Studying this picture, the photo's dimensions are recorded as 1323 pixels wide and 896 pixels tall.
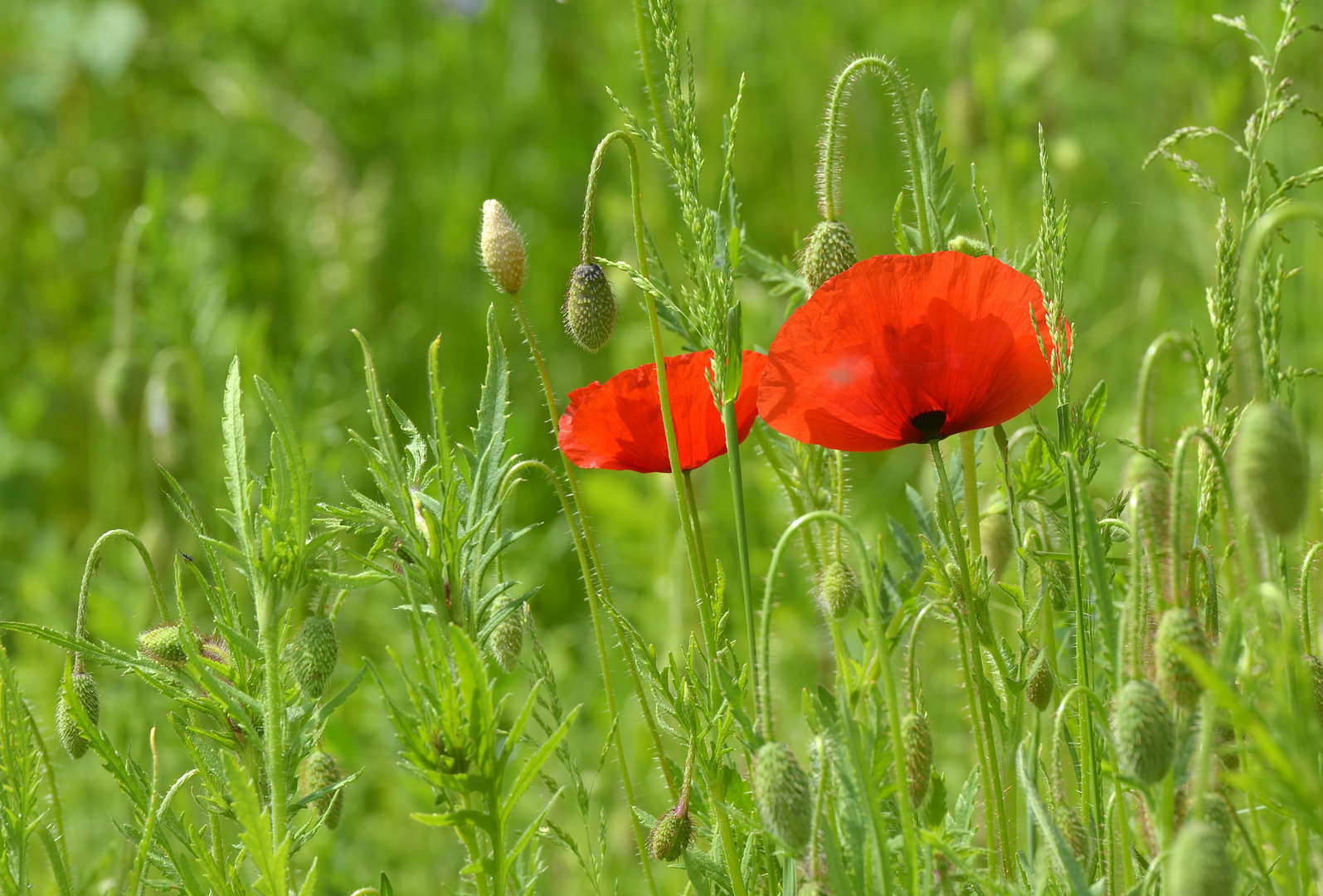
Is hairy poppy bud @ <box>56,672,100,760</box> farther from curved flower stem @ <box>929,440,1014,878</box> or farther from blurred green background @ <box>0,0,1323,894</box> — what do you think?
blurred green background @ <box>0,0,1323,894</box>

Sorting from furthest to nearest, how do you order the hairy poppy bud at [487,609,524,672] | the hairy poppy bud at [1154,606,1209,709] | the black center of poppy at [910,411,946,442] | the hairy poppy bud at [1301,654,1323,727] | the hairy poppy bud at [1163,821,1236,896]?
the hairy poppy bud at [487,609,524,672] < the black center of poppy at [910,411,946,442] < the hairy poppy bud at [1301,654,1323,727] < the hairy poppy bud at [1154,606,1209,709] < the hairy poppy bud at [1163,821,1236,896]

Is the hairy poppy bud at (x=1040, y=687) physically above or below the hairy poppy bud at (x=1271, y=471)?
below

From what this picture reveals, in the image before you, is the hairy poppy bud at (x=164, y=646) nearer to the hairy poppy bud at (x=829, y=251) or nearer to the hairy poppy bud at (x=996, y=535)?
the hairy poppy bud at (x=829, y=251)

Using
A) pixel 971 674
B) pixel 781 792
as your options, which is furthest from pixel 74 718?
pixel 971 674

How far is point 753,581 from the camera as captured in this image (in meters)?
2.93

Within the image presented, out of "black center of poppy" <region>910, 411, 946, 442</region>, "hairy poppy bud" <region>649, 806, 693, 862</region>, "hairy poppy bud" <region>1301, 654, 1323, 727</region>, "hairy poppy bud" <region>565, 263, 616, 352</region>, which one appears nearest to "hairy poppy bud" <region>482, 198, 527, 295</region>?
"hairy poppy bud" <region>565, 263, 616, 352</region>

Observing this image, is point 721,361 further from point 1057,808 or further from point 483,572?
point 1057,808

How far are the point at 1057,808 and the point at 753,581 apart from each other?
1.83 meters

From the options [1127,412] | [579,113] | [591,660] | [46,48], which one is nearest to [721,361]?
[591,660]

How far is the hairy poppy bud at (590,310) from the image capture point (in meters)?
1.29

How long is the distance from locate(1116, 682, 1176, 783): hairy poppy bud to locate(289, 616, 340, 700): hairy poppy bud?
68 centimetres

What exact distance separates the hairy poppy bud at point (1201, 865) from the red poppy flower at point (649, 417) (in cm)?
60

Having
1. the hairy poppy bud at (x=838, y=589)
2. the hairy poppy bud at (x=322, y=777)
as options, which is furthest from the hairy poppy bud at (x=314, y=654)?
the hairy poppy bud at (x=838, y=589)

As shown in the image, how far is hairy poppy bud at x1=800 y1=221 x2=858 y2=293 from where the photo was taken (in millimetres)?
1275
